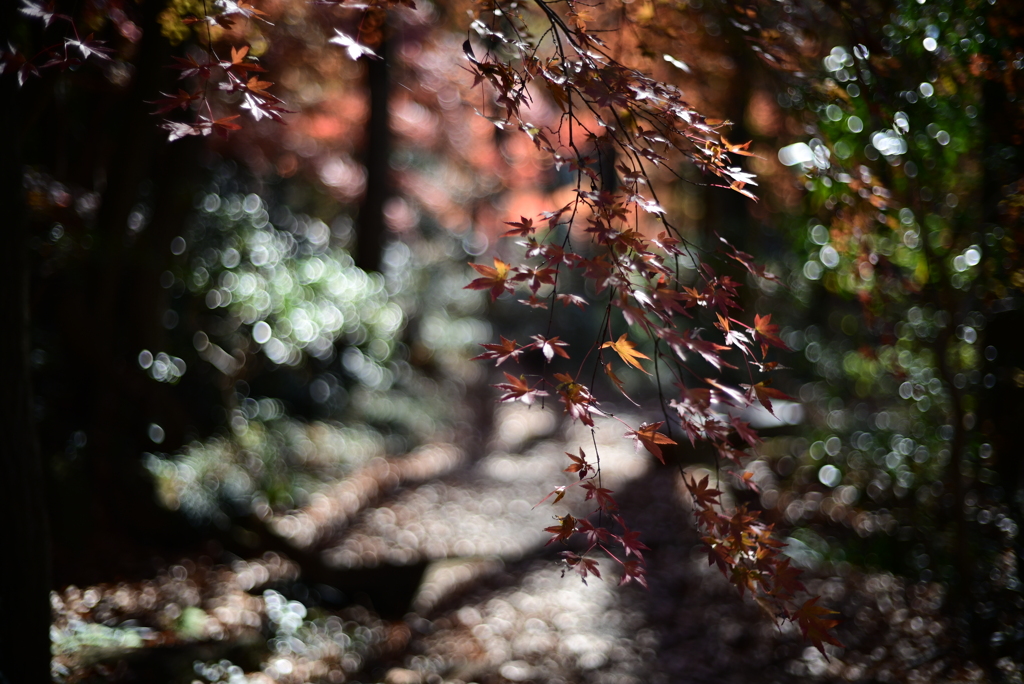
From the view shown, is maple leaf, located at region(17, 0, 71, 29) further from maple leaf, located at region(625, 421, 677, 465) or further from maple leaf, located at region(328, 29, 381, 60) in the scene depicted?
maple leaf, located at region(625, 421, 677, 465)

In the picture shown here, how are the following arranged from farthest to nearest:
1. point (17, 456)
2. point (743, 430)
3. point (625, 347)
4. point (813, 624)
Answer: point (17, 456)
point (743, 430)
point (813, 624)
point (625, 347)

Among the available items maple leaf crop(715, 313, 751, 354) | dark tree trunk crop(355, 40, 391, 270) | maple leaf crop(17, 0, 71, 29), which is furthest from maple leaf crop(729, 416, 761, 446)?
dark tree trunk crop(355, 40, 391, 270)

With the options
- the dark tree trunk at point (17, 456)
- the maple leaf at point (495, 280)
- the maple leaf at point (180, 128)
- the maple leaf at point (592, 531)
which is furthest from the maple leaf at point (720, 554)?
the dark tree trunk at point (17, 456)

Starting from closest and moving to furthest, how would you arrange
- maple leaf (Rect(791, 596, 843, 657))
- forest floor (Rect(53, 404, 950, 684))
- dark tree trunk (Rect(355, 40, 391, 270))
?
maple leaf (Rect(791, 596, 843, 657)) → forest floor (Rect(53, 404, 950, 684)) → dark tree trunk (Rect(355, 40, 391, 270))

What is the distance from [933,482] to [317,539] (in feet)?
14.8

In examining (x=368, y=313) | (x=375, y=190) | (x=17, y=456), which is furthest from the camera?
(x=375, y=190)

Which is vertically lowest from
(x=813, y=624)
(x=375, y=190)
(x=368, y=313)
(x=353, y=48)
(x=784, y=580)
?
(x=813, y=624)

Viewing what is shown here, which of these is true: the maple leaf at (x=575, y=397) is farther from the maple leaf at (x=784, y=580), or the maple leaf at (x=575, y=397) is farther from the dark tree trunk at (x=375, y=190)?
the dark tree trunk at (x=375, y=190)

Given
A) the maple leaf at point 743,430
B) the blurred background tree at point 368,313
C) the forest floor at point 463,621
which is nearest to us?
the maple leaf at point 743,430

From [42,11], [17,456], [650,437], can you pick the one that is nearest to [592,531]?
[650,437]

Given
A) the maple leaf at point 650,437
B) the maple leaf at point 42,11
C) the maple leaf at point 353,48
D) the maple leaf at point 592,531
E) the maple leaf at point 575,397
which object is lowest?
the maple leaf at point 592,531

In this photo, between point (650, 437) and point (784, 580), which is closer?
point (650, 437)

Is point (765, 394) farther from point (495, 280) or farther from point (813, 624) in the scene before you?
point (495, 280)

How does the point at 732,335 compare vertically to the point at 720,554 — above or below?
above
